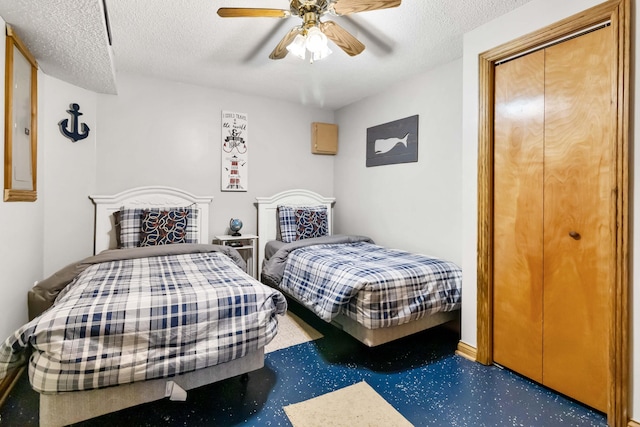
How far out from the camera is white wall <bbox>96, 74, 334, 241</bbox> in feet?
10.1

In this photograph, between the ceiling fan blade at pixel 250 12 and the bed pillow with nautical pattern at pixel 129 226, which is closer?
the ceiling fan blade at pixel 250 12

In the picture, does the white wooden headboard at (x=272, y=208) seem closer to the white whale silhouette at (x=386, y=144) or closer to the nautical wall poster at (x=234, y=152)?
the nautical wall poster at (x=234, y=152)

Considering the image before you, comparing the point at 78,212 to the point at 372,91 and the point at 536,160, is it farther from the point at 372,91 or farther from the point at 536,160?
the point at 536,160

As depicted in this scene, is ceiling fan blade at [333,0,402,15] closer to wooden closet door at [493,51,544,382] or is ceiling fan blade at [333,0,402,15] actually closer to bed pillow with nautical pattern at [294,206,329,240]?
wooden closet door at [493,51,544,382]

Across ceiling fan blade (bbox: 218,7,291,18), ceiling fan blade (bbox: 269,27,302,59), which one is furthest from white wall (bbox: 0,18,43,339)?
ceiling fan blade (bbox: 269,27,302,59)

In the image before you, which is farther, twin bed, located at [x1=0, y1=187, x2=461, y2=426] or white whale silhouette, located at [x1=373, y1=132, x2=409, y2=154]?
white whale silhouette, located at [x1=373, y1=132, x2=409, y2=154]

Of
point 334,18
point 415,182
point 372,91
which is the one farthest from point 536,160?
point 372,91

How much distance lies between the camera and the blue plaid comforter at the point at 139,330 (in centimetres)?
131

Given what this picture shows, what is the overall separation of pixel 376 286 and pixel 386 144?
6.22 ft

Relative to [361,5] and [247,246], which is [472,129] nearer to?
[361,5]

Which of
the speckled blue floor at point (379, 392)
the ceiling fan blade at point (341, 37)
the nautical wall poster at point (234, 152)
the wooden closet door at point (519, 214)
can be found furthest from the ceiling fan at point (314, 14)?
the speckled blue floor at point (379, 392)

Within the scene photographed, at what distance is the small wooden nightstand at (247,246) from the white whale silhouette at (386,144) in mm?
1707

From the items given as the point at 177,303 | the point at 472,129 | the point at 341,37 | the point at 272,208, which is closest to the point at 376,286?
the point at 177,303

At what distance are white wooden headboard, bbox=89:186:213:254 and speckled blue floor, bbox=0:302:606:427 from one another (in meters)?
1.32
